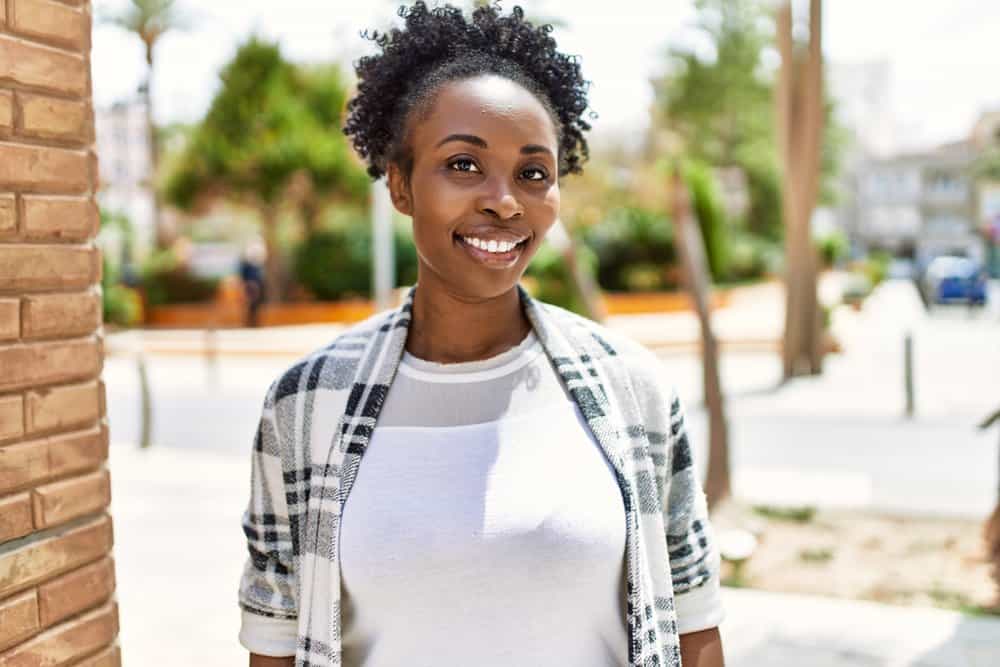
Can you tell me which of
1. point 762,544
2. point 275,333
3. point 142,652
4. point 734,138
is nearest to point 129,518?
point 142,652

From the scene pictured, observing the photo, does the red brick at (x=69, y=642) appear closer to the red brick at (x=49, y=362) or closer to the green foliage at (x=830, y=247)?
the red brick at (x=49, y=362)

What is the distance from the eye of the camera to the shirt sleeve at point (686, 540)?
1.77m

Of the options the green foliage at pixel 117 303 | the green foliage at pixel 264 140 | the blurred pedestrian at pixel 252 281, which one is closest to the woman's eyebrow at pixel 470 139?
the green foliage at pixel 117 303

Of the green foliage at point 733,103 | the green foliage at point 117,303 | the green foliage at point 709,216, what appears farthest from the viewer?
the green foliage at point 733,103

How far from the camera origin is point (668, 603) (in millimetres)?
1709

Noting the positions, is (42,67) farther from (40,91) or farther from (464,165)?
(464,165)

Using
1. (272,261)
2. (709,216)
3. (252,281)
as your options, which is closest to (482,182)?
(252,281)

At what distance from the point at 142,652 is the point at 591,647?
112 inches

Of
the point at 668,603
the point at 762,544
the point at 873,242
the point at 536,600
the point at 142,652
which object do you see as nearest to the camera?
the point at 536,600

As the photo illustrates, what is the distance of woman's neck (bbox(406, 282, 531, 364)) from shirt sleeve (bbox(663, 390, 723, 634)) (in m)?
0.32

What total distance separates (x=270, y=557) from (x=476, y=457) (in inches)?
16.4

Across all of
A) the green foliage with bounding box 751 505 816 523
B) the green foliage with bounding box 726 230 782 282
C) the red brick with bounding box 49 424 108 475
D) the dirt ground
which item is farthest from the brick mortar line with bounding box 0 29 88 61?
the green foliage with bounding box 726 230 782 282

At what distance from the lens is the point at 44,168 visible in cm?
182

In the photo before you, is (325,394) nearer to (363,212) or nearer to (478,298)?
(478,298)
